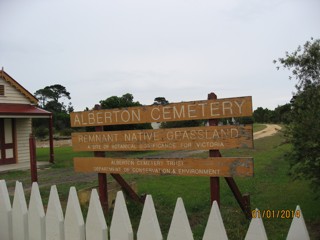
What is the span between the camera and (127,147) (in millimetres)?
5293

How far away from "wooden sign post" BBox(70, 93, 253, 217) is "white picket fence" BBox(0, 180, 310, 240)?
1.86m

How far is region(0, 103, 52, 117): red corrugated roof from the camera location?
53.5ft

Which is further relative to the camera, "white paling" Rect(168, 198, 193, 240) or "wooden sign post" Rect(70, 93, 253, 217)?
"wooden sign post" Rect(70, 93, 253, 217)

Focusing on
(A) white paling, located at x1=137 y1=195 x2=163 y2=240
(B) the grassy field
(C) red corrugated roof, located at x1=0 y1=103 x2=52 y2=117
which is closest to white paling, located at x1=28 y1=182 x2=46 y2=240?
(A) white paling, located at x1=137 y1=195 x2=163 y2=240

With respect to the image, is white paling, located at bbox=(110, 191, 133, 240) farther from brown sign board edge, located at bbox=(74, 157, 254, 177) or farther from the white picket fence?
brown sign board edge, located at bbox=(74, 157, 254, 177)

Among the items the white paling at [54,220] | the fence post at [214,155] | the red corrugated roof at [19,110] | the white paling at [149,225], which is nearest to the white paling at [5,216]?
the white paling at [54,220]

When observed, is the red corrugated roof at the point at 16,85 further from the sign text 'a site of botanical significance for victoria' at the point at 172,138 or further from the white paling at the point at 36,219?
the white paling at the point at 36,219

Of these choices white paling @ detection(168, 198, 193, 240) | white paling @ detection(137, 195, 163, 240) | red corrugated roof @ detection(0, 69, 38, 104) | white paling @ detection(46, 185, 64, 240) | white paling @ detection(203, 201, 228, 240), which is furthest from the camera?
red corrugated roof @ detection(0, 69, 38, 104)

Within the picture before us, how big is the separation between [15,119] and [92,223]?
16430 millimetres

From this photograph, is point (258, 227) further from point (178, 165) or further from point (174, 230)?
point (178, 165)

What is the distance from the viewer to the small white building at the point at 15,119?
56.4 feet

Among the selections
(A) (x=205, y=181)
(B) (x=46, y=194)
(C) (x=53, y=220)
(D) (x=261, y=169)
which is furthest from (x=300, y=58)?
(C) (x=53, y=220)

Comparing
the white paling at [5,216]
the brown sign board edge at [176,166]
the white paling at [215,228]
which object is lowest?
the white paling at [5,216]
